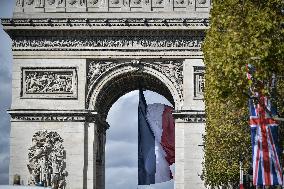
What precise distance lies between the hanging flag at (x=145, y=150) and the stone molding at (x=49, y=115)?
939cm

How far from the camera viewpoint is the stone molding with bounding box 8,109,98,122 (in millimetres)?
48938

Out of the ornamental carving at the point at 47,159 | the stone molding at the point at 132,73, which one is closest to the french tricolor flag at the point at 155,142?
the stone molding at the point at 132,73

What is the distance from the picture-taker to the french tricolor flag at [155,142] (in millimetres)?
57188

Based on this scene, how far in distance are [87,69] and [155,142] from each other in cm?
1093

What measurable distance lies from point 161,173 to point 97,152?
26.8 feet

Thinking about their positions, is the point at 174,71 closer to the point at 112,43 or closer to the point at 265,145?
the point at 112,43

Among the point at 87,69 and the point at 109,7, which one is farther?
the point at 109,7

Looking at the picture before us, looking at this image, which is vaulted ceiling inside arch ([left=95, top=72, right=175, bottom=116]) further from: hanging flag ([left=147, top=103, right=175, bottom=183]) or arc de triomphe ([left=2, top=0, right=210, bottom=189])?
hanging flag ([left=147, top=103, right=175, bottom=183])

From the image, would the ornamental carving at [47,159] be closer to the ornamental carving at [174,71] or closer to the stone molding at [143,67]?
the stone molding at [143,67]

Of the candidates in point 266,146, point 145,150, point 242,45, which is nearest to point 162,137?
point 145,150

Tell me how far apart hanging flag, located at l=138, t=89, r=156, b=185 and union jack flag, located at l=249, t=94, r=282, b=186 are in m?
33.3

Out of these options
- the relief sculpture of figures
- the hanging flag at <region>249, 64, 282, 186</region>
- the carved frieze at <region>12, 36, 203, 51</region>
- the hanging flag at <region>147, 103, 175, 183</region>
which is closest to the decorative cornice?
the carved frieze at <region>12, 36, 203, 51</region>

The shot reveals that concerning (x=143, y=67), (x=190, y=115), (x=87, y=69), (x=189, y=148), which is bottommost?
(x=189, y=148)

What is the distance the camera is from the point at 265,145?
23875 millimetres
